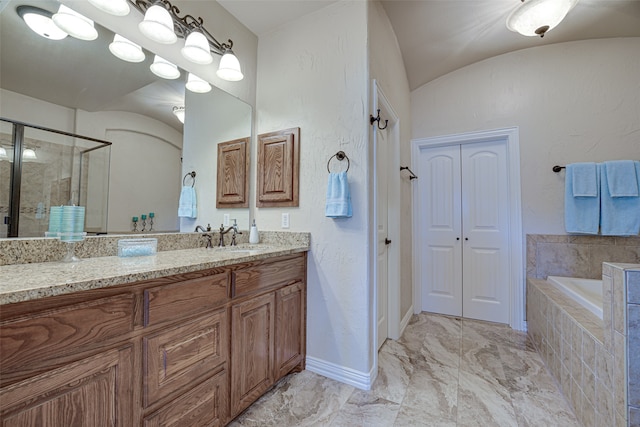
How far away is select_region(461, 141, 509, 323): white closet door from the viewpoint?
2875 mm

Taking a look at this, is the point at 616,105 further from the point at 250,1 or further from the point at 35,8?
the point at 35,8

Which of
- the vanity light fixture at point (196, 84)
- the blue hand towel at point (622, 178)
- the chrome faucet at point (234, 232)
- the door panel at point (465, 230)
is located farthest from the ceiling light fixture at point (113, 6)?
the blue hand towel at point (622, 178)

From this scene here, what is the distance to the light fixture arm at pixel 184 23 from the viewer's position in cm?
153

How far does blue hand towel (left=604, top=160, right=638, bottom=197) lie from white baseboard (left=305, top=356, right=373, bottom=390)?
2.59 metres

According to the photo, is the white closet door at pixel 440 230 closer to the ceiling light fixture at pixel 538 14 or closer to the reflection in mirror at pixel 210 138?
the ceiling light fixture at pixel 538 14

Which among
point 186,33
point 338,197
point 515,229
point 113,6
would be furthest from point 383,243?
point 113,6

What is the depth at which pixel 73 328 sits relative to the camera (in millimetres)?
835

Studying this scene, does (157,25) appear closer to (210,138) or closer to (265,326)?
(210,138)

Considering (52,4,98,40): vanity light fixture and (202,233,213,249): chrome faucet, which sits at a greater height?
(52,4,98,40): vanity light fixture

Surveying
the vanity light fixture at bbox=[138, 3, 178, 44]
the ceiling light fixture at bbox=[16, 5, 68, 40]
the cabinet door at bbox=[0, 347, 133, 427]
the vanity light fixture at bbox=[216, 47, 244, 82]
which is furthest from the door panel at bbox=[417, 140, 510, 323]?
the ceiling light fixture at bbox=[16, 5, 68, 40]

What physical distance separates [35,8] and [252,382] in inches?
80.5

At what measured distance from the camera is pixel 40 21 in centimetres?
121

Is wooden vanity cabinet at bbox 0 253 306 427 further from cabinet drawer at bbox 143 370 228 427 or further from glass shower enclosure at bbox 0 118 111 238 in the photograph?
glass shower enclosure at bbox 0 118 111 238

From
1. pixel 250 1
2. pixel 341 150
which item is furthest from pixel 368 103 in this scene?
pixel 250 1
